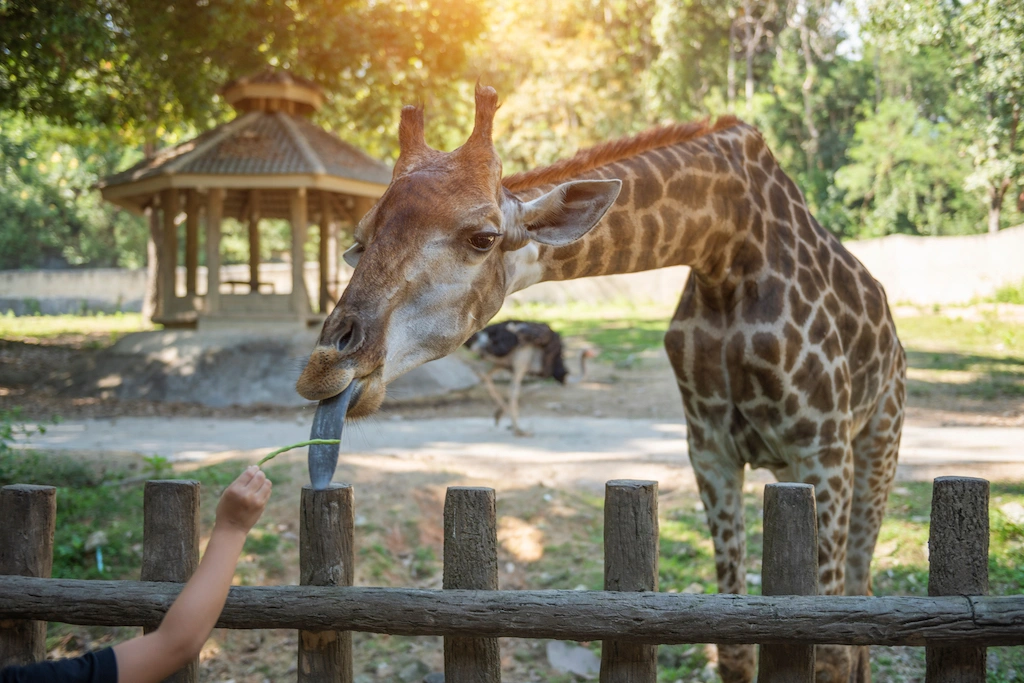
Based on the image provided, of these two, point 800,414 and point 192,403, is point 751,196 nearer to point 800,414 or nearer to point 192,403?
point 800,414

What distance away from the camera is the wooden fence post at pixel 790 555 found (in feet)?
7.95

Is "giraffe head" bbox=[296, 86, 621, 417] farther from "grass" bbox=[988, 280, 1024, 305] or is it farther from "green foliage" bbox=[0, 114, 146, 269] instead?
"green foliage" bbox=[0, 114, 146, 269]

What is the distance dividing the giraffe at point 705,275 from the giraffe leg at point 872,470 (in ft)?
0.72

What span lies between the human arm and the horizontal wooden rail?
1.27 feet

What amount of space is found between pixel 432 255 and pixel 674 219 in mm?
1119

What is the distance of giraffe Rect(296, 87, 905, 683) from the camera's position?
8.01 ft

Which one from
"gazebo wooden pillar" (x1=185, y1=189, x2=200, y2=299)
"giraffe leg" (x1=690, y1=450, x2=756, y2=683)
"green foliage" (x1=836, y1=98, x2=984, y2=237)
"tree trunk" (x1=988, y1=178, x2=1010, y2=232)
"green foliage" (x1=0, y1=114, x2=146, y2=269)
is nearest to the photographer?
"giraffe leg" (x1=690, y1=450, x2=756, y2=683)

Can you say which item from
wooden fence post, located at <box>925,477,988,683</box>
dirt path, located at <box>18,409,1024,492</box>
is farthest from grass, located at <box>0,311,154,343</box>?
wooden fence post, located at <box>925,477,988,683</box>

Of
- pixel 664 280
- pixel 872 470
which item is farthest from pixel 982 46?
pixel 664 280

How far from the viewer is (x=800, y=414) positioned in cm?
319

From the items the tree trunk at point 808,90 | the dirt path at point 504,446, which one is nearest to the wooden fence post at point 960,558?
the dirt path at point 504,446

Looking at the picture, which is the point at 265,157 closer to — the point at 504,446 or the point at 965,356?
the point at 504,446

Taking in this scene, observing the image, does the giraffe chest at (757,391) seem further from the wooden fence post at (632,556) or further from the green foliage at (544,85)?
the green foliage at (544,85)

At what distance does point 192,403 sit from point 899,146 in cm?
2651
